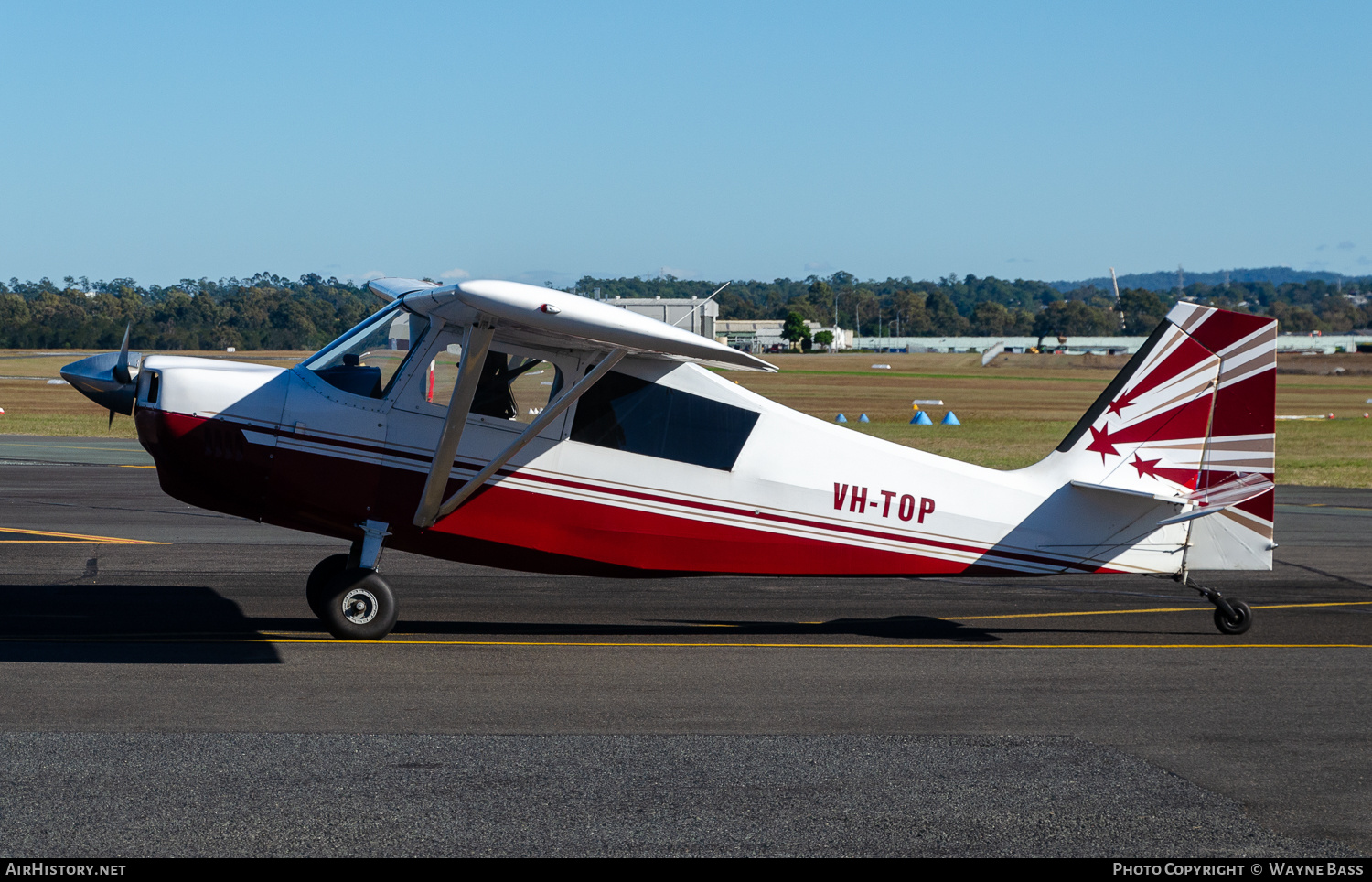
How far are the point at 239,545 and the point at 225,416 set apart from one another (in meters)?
5.95

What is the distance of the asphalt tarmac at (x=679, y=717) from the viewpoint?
5.31 metres

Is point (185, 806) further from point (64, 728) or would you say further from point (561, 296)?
point (561, 296)

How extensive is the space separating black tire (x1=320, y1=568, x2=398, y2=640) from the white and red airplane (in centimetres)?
2

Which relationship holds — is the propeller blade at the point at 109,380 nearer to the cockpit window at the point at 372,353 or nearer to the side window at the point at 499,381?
the cockpit window at the point at 372,353

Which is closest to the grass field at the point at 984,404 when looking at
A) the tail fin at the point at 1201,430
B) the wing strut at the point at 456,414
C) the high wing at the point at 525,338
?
the wing strut at the point at 456,414

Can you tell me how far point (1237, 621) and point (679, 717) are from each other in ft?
17.0

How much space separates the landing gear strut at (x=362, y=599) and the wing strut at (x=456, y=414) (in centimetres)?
40

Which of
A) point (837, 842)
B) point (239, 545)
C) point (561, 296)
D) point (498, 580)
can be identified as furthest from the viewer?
point (239, 545)

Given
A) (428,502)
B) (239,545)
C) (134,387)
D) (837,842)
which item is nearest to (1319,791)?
(837,842)

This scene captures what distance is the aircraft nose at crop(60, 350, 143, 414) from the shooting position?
894 cm

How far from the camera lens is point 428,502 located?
8.92 m

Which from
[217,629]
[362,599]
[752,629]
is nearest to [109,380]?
[217,629]

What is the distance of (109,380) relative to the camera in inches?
354

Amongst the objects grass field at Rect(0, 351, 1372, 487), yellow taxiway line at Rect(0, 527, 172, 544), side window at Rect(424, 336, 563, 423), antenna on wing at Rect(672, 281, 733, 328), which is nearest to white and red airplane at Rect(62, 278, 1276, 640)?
side window at Rect(424, 336, 563, 423)
